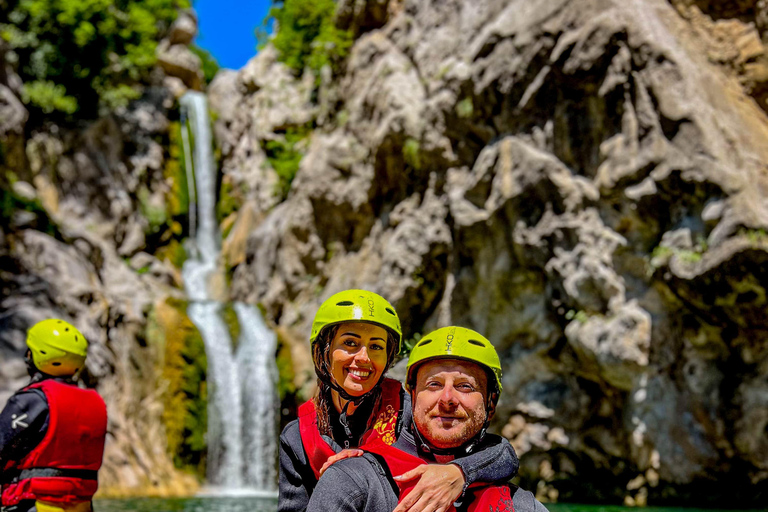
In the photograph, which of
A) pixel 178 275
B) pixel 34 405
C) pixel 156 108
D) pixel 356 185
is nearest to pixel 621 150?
pixel 356 185

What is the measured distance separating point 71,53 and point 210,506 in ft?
51.5

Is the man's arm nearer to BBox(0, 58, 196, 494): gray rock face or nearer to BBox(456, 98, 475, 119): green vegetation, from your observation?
BBox(0, 58, 196, 494): gray rock face

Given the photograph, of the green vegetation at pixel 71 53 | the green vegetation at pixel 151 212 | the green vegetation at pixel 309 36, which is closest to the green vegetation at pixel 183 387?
the green vegetation at pixel 151 212

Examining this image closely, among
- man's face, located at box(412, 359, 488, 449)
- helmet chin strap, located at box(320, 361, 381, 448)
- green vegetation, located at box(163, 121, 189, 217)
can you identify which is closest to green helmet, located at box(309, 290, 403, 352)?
helmet chin strap, located at box(320, 361, 381, 448)

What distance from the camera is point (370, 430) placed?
2832mm

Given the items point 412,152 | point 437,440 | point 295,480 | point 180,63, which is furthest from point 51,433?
point 180,63

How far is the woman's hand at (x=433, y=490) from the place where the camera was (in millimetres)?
2107

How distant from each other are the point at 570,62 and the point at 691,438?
6499 mm

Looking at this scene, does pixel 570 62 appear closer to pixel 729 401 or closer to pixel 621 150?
pixel 621 150

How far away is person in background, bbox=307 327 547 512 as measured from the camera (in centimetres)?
217

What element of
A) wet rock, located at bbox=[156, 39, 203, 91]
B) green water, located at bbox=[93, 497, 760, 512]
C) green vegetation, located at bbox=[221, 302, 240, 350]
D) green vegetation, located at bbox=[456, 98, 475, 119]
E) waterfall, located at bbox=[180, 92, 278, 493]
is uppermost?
wet rock, located at bbox=[156, 39, 203, 91]

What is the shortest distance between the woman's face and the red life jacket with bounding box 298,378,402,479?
10 cm

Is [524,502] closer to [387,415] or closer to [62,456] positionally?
[387,415]

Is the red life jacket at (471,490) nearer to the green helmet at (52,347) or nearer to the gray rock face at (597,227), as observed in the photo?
the green helmet at (52,347)
